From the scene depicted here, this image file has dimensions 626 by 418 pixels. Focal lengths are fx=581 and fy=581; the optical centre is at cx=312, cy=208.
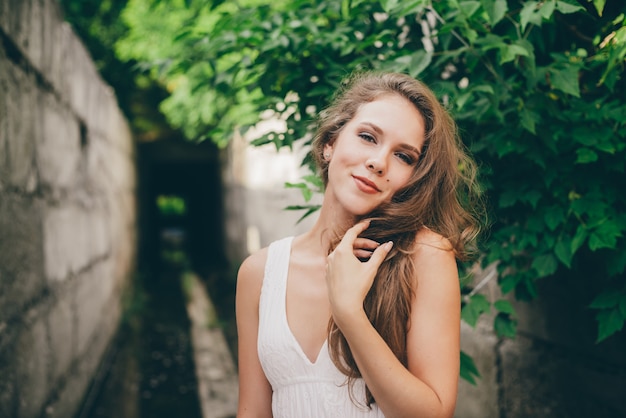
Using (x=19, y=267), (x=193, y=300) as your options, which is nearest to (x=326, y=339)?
(x=19, y=267)

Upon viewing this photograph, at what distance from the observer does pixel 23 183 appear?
2502 mm

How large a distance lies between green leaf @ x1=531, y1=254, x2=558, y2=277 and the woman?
1.32 ft

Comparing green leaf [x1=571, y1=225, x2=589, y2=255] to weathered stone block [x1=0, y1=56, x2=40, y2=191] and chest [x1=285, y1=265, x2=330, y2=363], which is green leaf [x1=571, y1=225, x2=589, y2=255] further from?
weathered stone block [x1=0, y1=56, x2=40, y2=191]

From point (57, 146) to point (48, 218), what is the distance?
1.84 feet

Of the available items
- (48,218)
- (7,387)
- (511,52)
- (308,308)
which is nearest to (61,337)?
(48,218)

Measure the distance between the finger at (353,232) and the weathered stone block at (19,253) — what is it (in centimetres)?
A: 141

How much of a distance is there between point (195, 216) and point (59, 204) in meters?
17.6

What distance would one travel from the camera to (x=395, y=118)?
151 centimetres

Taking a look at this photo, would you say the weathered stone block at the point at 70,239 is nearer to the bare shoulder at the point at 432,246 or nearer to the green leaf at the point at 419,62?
the green leaf at the point at 419,62

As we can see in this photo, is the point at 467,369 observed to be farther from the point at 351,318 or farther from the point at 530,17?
the point at 530,17

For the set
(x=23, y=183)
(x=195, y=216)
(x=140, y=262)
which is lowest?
(x=195, y=216)

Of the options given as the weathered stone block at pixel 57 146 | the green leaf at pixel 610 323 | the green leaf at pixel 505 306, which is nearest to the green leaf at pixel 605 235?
the green leaf at pixel 610 323

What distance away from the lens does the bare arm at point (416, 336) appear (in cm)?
124

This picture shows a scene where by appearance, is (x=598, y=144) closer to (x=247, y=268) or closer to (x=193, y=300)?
(x=247, y=268)
